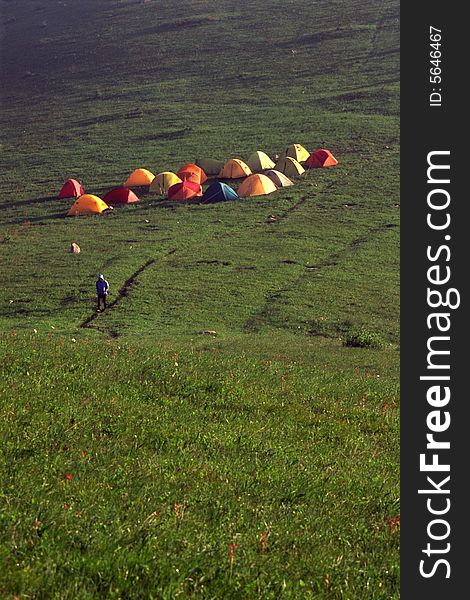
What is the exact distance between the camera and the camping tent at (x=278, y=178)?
232 ft

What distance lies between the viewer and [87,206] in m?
65.8

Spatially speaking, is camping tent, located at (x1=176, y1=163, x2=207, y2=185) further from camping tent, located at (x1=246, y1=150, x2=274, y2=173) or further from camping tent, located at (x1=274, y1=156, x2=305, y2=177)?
camping tent, located at (x1=274, y1=156, x2=305, y2=177)

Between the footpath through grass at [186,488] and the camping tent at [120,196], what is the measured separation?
52155 millimetres

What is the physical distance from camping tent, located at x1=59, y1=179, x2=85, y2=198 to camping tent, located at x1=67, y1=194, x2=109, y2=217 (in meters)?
3.65

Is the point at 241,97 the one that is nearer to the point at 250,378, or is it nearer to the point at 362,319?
the point at 362,319

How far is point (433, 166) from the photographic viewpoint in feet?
33.2

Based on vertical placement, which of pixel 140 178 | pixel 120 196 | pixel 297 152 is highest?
pixel 297 152

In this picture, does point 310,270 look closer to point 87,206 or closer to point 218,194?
point 218,194

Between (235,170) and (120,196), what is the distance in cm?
1138

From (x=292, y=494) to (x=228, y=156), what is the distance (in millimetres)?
71667

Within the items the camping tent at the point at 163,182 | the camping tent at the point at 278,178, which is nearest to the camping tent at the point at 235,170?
the camping tent at the point at 278,178

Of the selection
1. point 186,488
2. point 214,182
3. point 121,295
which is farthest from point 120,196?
point 186,488

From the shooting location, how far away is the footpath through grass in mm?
7801

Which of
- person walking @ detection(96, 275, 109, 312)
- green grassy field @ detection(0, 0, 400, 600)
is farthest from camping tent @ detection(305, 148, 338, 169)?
person walking @ detection(96, 275, 109, 312)
